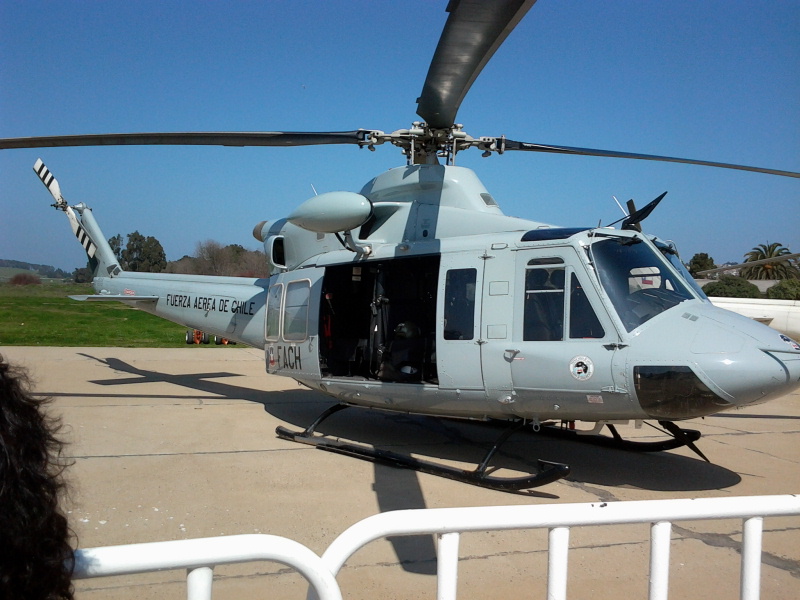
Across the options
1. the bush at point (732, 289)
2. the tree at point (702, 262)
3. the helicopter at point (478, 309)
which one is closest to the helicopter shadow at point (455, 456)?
the helicopter at point (478, 309)

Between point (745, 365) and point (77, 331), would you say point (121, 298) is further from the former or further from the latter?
point (77, 331)

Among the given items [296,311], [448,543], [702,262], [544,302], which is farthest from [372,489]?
[702,262]

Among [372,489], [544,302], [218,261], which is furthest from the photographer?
[218,261]

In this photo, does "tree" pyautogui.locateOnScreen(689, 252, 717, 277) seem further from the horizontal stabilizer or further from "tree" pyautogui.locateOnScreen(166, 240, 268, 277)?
the horizontal stabilizer

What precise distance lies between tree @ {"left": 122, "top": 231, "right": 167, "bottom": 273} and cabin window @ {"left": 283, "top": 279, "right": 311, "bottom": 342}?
71.1 metres

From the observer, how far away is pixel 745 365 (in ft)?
15.6

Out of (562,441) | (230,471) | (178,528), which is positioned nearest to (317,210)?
(230,471)

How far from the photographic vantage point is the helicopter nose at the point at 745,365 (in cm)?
475

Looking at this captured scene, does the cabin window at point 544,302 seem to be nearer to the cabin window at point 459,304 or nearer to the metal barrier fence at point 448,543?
the cabin window at point 459,304

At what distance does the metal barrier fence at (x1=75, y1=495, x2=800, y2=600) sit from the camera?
4.77 ft

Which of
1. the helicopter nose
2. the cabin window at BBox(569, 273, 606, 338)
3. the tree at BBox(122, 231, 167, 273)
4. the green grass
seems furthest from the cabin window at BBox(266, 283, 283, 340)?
the tree at BBox(122, 231, 167, 273)

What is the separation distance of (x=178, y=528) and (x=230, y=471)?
1481 millimetres

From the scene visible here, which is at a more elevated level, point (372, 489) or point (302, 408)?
point (302, 408)

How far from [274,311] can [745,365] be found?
209 inches
